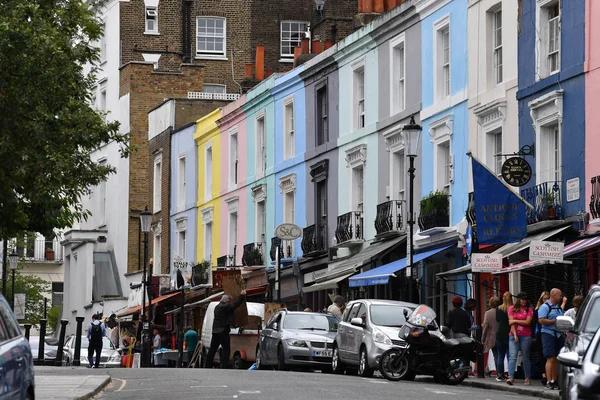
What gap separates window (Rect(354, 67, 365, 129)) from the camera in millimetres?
41688

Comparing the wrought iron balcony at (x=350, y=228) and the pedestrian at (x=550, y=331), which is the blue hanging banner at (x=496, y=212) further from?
the wrought iron balcony at (x=350, y=228)

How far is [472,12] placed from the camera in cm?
3438

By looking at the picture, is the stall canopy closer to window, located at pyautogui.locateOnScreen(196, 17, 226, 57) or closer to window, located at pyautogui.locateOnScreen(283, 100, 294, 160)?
window, located at pyautogui.locateOnScreen(283, 100, 294, 160)

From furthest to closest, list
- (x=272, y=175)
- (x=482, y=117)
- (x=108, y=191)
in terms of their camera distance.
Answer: (x=108, y=191), (x=272, y=175), (x=482, y=117)

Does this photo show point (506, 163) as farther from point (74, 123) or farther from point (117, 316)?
point (117, 316)

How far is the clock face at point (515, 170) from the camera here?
29.6 meters

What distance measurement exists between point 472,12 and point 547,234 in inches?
309

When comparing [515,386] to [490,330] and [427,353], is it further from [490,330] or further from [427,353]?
[490,330]

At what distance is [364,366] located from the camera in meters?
26.6

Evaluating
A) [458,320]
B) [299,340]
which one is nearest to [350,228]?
[299,340]

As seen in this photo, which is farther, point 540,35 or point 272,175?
point 272,175

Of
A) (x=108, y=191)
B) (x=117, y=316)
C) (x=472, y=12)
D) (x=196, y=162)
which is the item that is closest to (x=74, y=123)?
(x=472, y=12)

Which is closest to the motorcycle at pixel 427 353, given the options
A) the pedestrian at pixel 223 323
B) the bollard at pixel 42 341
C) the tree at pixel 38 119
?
the pedestrian at pixel 223 323

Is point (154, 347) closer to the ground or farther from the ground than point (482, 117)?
closer to the ground
